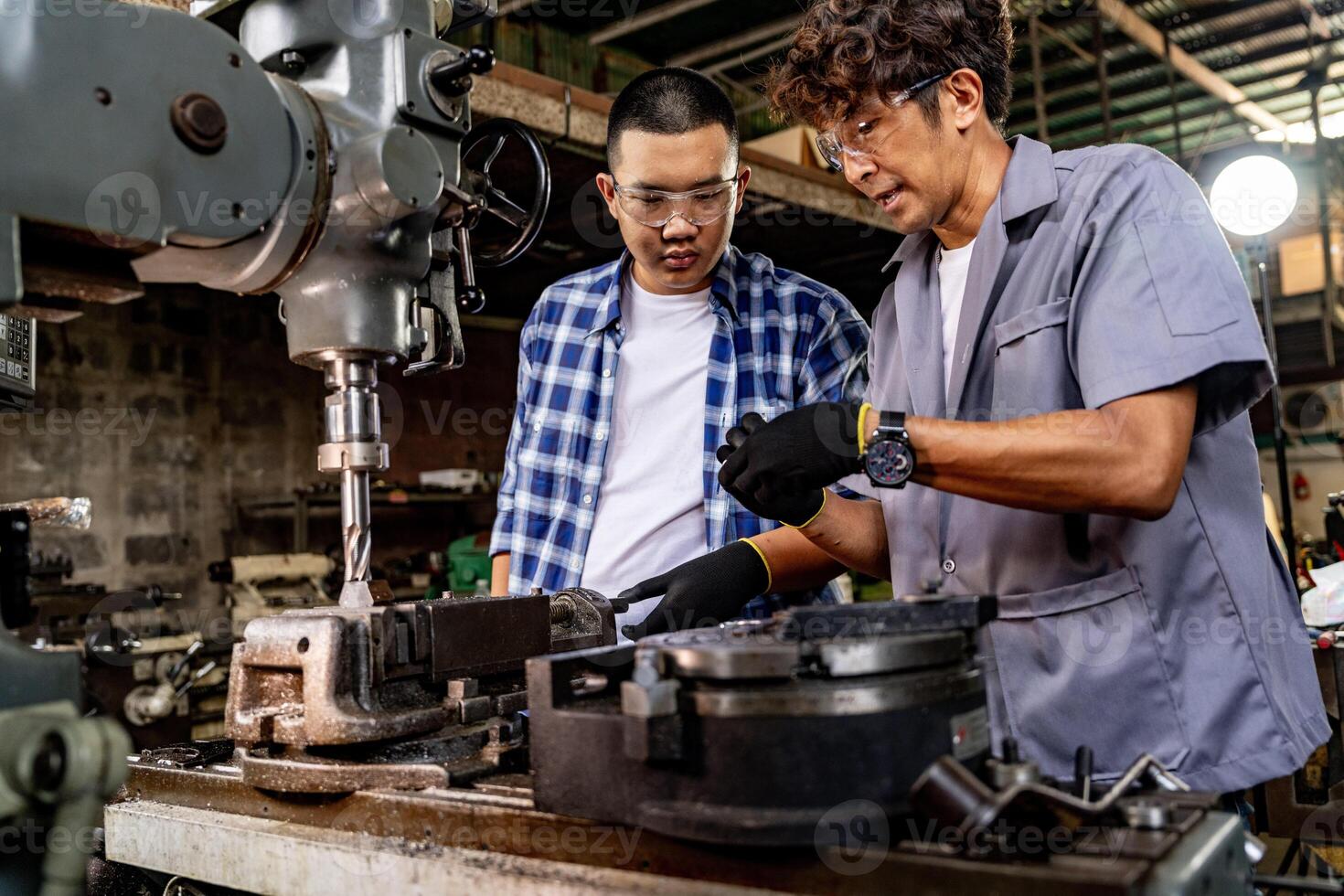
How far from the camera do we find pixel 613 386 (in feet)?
6.50

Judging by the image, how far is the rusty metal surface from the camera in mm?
634

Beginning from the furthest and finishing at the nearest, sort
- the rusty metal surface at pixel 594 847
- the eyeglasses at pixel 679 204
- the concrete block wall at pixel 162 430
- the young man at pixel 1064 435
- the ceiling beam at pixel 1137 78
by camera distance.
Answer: the ceiling beam at pixel 1137 78 < the concrete block wall at pixel 162 430 < the eyeglasses at pixel 679 204 < the young man at pixel 1064 435 < the rusty metal surface at pixel 594 847

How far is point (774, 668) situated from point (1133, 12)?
5993 mm

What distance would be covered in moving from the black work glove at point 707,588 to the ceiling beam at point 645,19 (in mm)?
3888

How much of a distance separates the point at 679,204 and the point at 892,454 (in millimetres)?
881

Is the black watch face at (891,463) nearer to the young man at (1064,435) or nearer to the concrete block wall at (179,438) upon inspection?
the young man at (1064,435)

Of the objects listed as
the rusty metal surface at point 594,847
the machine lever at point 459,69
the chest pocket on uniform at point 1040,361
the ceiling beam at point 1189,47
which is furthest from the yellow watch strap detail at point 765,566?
the ceiling beam at point 1189,47

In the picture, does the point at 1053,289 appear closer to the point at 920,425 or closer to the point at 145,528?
the point at 920,425

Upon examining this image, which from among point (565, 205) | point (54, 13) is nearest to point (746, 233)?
point (565, 205)

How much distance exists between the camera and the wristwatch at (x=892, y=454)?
108 cm

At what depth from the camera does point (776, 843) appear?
2.29ft

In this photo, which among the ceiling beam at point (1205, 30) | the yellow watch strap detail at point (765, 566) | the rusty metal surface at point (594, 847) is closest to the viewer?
the rusty metal surface at point (594, 847)

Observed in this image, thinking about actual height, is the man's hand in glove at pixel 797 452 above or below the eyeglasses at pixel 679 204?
below

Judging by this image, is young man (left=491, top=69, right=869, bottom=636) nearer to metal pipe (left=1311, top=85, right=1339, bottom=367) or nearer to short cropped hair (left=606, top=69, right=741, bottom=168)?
short cropped hair (left=606, top=69, right=741, bottom=168)
